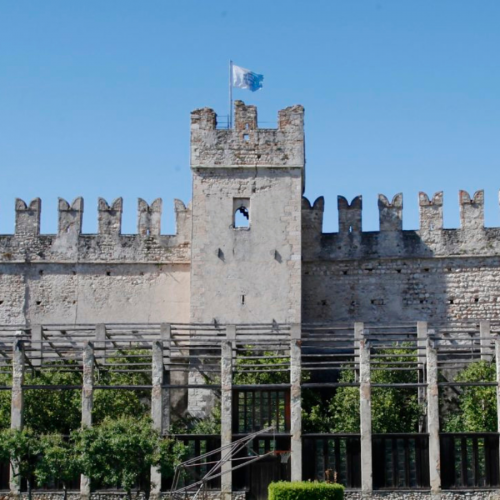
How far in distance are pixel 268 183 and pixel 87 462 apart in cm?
1274

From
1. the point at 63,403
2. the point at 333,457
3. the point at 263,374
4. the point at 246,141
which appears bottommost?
the point at 333,457

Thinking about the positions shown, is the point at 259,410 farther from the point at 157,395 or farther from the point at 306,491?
the point at 306,491

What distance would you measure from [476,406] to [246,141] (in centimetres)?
1185

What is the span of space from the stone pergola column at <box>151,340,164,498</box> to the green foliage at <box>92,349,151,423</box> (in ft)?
1.34

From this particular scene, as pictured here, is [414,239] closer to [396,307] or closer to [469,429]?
[396,307]

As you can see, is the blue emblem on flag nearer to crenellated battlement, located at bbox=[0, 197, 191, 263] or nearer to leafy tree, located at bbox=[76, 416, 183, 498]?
crenellated battlement, located at bbox=[0, 197, 191, 263]

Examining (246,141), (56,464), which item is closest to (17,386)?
(56,464)

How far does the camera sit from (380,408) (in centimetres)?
3391

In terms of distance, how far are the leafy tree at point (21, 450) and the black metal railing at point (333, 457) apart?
24.3 ft

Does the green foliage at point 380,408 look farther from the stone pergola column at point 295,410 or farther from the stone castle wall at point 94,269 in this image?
the stone castle wall at point 94,269

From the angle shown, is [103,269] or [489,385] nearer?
[489,385]

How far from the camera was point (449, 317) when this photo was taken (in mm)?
39688

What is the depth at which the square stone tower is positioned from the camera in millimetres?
37531

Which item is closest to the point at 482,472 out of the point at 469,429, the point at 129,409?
the point at 469,429
